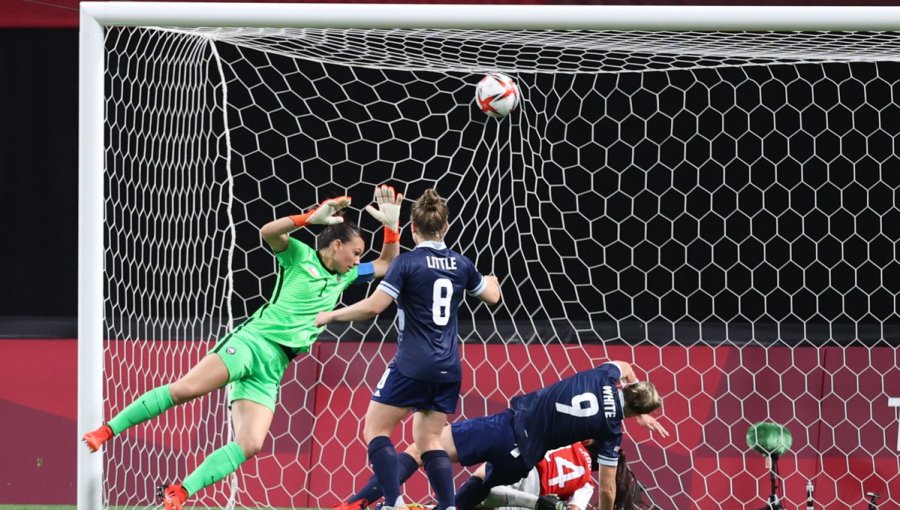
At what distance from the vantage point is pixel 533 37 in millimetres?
5469

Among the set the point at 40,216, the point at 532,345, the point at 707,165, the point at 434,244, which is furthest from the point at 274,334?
the point at 707,165

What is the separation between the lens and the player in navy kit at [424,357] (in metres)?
5.15

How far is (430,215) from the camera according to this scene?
5.29 metres

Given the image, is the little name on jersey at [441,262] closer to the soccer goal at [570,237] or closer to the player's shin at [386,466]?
the player's shin at [386,466]

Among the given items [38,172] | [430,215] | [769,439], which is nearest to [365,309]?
[430,215]

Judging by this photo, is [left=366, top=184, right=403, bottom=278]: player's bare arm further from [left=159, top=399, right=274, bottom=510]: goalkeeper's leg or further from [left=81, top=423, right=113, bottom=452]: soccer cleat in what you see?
[left=81, top=423, right=113, bottom=452]: soccer cleat

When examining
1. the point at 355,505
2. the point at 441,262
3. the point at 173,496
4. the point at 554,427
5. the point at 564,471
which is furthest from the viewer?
the point at 564,471

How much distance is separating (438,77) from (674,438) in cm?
243

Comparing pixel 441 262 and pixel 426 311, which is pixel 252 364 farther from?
pixel 441 262

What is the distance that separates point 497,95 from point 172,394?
6.42 feet

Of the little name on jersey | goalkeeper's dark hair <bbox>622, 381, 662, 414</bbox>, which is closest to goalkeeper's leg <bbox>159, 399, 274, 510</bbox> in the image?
the little name on jersey

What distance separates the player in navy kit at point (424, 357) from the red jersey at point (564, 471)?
892 millimetres

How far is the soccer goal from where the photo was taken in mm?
6402

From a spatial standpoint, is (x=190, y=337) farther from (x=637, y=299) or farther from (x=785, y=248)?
(x=785, y=248)
